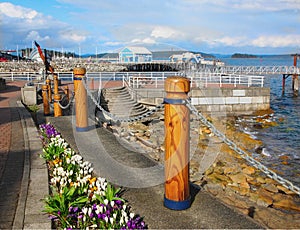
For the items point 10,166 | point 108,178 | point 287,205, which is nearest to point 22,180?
point 10,166

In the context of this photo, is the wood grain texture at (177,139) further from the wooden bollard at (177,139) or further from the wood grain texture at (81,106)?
the wood grain texture at (81,106)

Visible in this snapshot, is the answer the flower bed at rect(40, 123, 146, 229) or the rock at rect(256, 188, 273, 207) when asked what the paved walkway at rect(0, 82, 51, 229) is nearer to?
the flower bed at rect(40, 123, 146, 229)

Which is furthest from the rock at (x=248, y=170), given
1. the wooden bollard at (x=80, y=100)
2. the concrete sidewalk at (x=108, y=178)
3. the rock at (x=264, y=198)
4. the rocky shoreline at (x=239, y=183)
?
the wooden bollard at (x=80, y=100)

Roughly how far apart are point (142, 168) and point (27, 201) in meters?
1.93

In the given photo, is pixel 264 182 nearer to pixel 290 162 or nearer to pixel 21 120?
pixel 290 162

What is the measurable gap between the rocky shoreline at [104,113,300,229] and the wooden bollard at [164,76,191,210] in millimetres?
1465

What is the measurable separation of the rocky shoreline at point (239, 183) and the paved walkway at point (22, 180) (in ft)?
9.43

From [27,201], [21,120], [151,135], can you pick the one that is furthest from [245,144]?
[27,201]

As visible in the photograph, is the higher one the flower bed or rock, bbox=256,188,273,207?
the flower bed

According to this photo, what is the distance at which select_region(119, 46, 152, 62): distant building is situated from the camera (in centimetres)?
7730

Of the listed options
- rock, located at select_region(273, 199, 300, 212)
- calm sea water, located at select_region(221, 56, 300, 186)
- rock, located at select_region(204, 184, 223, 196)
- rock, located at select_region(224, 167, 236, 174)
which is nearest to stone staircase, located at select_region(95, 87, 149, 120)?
calm sea water, located at select_region(221, 56, 300, 186)

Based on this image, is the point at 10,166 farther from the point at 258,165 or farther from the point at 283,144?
the point at 283,144

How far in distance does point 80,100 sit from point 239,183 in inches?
204

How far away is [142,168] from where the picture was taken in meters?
5.46
